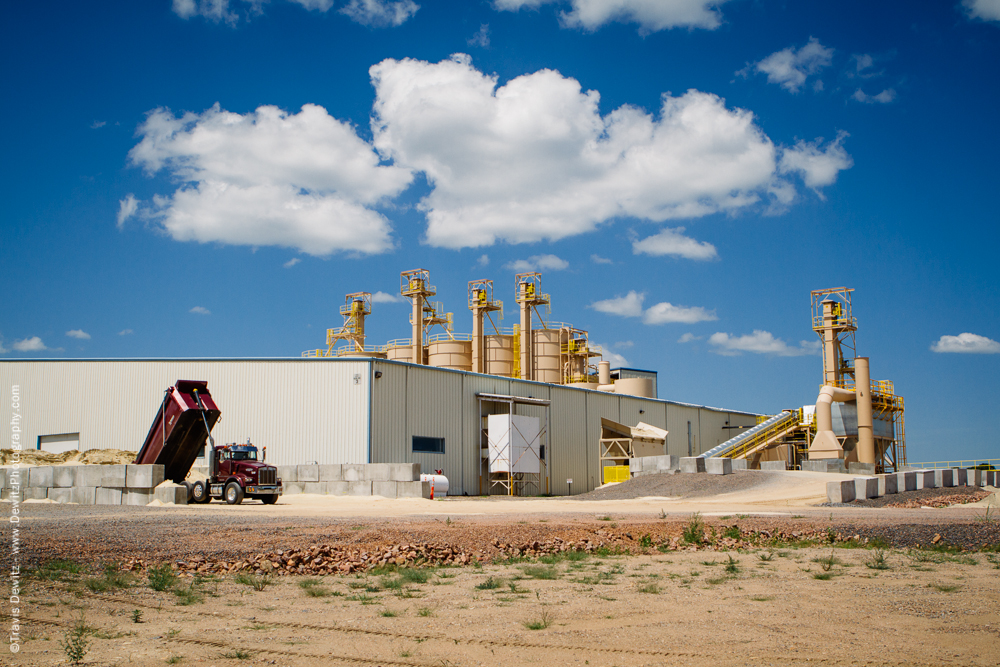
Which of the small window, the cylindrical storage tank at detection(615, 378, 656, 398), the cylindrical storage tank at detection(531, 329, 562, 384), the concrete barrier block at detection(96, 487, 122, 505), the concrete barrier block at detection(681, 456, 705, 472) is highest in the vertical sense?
the cylindrical storage tank at detection(531, 329, 562, 384)

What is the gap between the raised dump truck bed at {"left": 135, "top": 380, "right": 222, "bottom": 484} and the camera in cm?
2723

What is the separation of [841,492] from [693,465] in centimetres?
1174

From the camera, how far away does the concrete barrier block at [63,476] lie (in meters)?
28.0

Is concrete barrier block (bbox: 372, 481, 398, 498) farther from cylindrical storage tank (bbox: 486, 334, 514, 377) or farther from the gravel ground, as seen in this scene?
cylindrical storage tank (bbox: 486, 334, 514, 377)

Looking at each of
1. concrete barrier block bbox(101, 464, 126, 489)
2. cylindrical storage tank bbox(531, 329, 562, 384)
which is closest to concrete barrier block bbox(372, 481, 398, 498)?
concrete barrier block bbox(101, 464, 126, 489)

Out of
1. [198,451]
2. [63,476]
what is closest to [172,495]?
[198,451]

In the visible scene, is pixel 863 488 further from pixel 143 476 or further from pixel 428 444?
pixel 143 476

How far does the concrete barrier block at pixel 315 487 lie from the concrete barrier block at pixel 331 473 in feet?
0.72

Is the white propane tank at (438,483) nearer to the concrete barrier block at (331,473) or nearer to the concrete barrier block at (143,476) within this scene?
the concrete barrier block at (331,473)

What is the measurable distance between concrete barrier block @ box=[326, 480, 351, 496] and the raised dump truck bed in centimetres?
543

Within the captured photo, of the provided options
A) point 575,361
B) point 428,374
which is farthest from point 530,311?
point 428,374

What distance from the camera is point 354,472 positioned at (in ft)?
103

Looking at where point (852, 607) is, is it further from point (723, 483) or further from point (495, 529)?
point (723, 483)

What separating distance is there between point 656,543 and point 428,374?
2638cm
